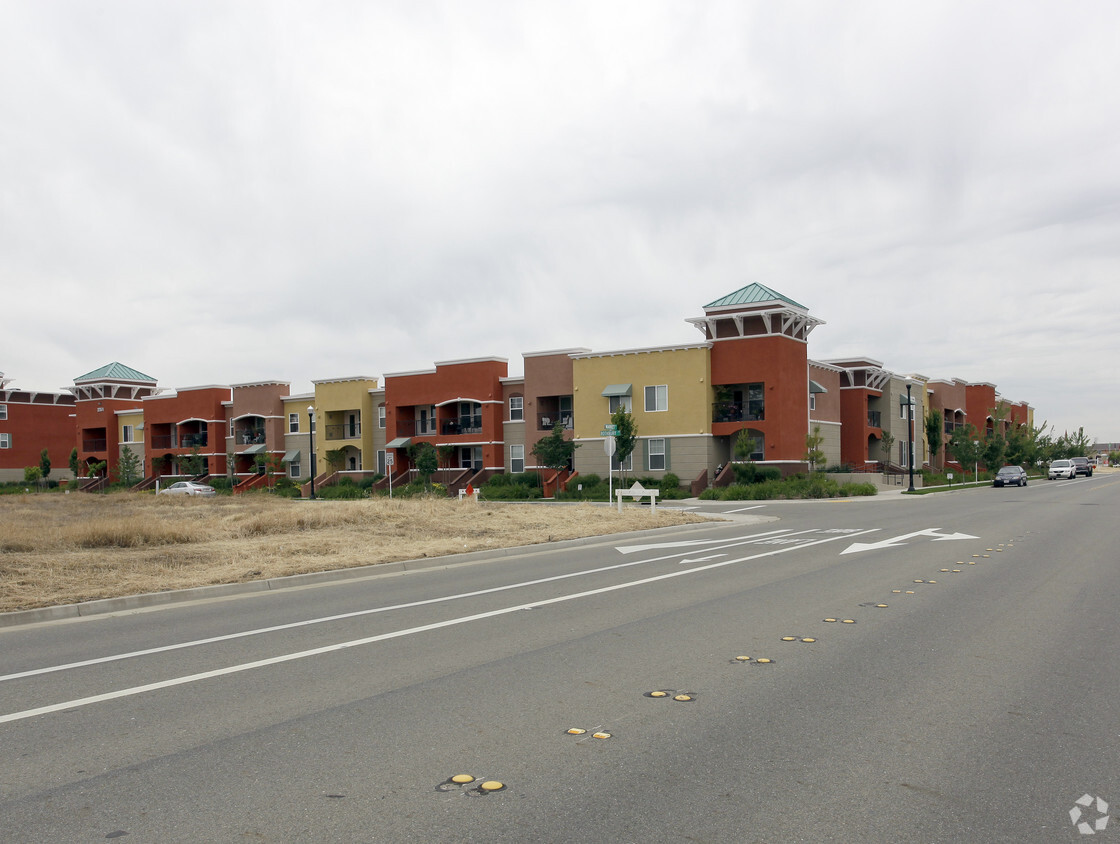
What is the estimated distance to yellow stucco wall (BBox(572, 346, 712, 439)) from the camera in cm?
4741

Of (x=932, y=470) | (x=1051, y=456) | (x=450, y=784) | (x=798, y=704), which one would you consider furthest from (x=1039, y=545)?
(x=1051, y=456)

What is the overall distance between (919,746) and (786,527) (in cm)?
1922

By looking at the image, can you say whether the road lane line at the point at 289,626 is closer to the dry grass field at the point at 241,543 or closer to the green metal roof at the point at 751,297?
the dry grass field at the point at 241,543

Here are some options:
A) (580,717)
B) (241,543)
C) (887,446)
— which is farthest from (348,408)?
(580,717)

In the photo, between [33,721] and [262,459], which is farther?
[262,459]

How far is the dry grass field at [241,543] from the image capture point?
13391 mm

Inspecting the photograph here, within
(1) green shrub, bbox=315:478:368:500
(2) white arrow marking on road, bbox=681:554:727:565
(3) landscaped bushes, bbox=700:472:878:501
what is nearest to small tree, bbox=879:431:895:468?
(3) landscaped bushes, bbox=700:472:878:501

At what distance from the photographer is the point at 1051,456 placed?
301 feet

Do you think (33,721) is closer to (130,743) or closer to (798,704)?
(130,743)

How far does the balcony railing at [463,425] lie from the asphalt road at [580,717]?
143 ft

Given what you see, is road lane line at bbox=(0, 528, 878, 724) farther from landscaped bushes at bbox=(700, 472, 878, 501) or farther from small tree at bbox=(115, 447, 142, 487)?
small tree at bbox=(115, 447, 142, 487)

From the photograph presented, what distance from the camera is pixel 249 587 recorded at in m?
13.6

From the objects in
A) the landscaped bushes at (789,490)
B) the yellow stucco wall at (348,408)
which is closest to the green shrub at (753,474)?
the landscaped bushes at (789,490)

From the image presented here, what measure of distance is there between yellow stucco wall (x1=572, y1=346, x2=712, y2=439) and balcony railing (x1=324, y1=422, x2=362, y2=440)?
19.2 metres
